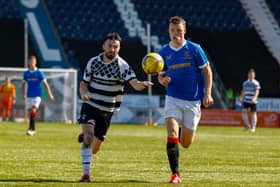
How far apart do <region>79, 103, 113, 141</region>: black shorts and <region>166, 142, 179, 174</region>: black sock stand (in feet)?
4.02

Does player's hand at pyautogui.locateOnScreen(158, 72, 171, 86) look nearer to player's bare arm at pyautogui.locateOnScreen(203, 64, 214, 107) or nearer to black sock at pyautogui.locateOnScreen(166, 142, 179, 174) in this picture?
player's bare arm at pyautogui.locateOnScreen(203, 64, 214, 107)

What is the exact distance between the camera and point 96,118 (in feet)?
41.6

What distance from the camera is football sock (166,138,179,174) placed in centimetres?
1184

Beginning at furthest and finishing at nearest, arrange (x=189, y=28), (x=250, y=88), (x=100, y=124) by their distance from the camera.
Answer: (x=189, y=28)
(x=250, y=88)
(x=100, y=124)

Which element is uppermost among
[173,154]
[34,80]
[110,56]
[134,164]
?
[110,56]

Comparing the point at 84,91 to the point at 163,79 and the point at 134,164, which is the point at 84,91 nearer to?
the point at 163,79

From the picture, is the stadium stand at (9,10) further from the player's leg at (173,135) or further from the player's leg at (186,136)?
the player's leg at (173,135)

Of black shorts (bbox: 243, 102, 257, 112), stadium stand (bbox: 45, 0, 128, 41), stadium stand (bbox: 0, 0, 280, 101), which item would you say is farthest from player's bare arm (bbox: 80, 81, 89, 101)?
stadium stand (bbox: 45, 0, 128, 41)

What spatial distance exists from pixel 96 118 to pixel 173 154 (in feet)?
4.60

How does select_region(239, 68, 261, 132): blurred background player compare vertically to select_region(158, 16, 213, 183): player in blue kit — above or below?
Answer: below

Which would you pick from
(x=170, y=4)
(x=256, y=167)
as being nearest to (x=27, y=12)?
(x=170, y=4)

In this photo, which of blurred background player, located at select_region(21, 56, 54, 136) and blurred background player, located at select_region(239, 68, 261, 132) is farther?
blurred background player, located at select_region(239, 68, 261, 132)

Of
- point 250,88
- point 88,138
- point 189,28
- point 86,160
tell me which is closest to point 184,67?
point 88,138

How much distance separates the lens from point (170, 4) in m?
48.3
